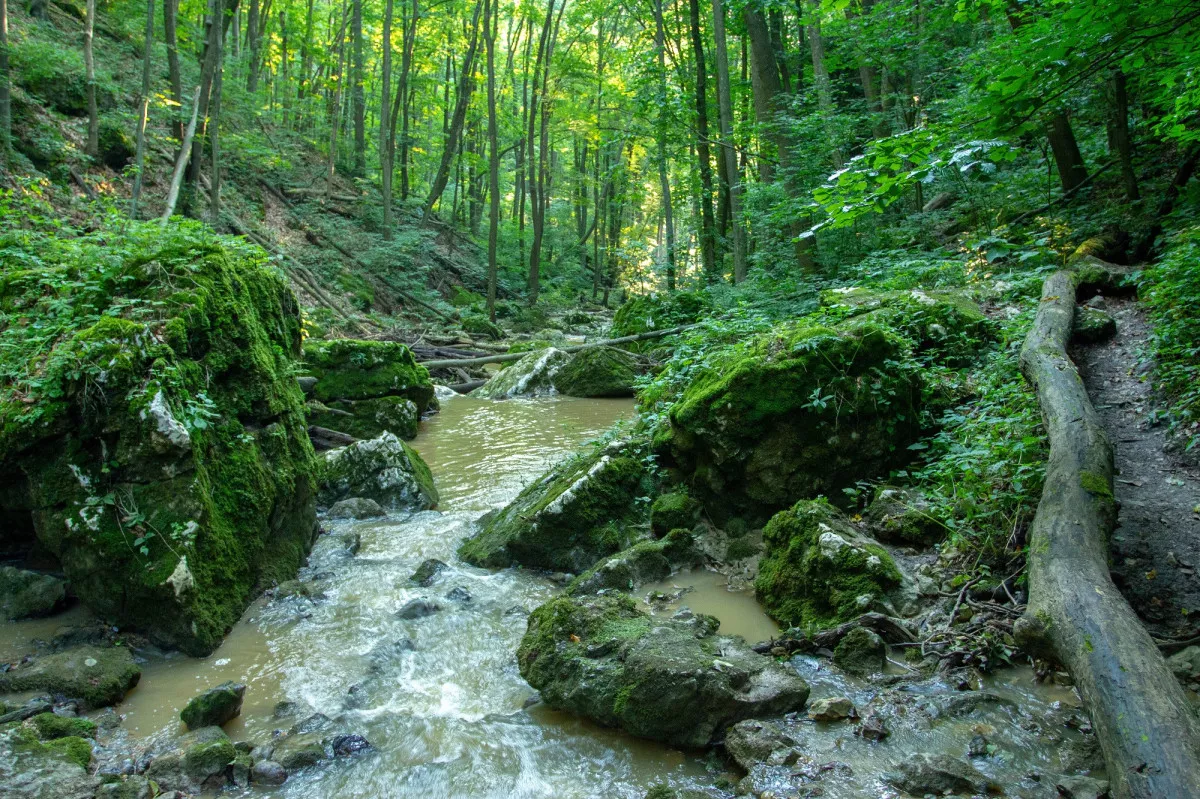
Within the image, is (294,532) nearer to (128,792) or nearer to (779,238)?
(128,792)

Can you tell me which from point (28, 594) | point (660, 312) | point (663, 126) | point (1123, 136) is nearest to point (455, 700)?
point (28, 594)

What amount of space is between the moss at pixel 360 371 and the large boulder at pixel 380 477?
3225mm

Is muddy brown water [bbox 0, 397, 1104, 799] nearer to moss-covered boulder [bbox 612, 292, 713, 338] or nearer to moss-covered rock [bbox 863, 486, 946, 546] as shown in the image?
moss-covered rock [bbox 863, 486, 946, 546]

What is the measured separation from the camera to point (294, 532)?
249 inches

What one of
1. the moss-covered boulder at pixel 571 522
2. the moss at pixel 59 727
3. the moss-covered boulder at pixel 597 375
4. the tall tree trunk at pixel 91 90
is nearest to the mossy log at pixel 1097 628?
the moss-covered boulder at pixel 571 522

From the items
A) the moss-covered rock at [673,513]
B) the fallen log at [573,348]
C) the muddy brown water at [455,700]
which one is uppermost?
the fallen log at [573,348]

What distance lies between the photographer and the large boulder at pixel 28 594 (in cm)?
483

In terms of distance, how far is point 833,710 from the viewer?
348cm

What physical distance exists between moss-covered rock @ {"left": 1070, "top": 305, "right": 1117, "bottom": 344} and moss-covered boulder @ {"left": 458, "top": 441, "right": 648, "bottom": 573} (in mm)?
4647

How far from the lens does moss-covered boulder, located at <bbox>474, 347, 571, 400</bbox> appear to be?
14414 mm

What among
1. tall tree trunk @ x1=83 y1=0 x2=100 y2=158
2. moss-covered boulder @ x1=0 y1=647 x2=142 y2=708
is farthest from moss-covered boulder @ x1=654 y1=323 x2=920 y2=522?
tall tree trunk @ x1=83 y1=0 x2=100 y2=158

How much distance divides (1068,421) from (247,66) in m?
28.6

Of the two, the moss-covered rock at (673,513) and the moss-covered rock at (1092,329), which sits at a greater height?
the moss-covered rock at (1092,329)

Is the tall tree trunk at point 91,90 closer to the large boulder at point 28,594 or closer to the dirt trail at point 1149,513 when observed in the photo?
the large boulder at point 28,594
